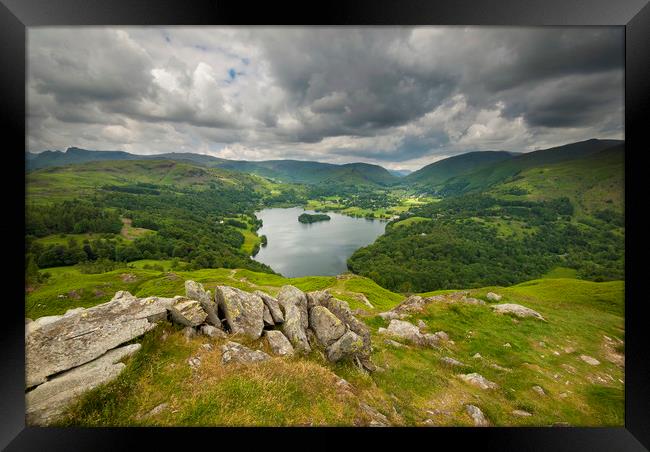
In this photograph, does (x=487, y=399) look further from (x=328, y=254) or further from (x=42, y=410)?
(x=328, y=254)

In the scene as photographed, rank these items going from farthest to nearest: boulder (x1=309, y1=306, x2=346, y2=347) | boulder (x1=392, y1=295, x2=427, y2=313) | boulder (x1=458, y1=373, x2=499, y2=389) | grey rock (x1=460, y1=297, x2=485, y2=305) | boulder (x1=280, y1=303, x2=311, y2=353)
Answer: grey rock (x1=460, y1=297, x2=485, y2=305)
boulder (x1=392, y1=295, x2=427, y2=313)
boulder (x1=458, y1=373, x2=499, y2=389)
boulder (x1=309, y1=306, x2=346, y2=347)
boulder (x1=280, y1=303, x2=311, y2=353)

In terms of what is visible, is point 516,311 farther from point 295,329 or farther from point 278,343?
point 278,343

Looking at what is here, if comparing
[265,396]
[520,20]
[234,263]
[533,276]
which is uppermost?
[520,20]

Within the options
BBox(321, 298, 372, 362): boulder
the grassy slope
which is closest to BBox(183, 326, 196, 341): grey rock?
the grassy slope

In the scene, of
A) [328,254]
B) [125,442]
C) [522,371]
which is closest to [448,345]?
[522,371]

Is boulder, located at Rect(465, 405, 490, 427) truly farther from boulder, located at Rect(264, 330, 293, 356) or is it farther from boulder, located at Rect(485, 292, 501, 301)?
boulder, located at Rect(485, 292, 501, 301)

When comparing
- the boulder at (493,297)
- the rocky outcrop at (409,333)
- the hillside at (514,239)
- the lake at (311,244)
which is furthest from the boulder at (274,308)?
the lake at (311,244)
